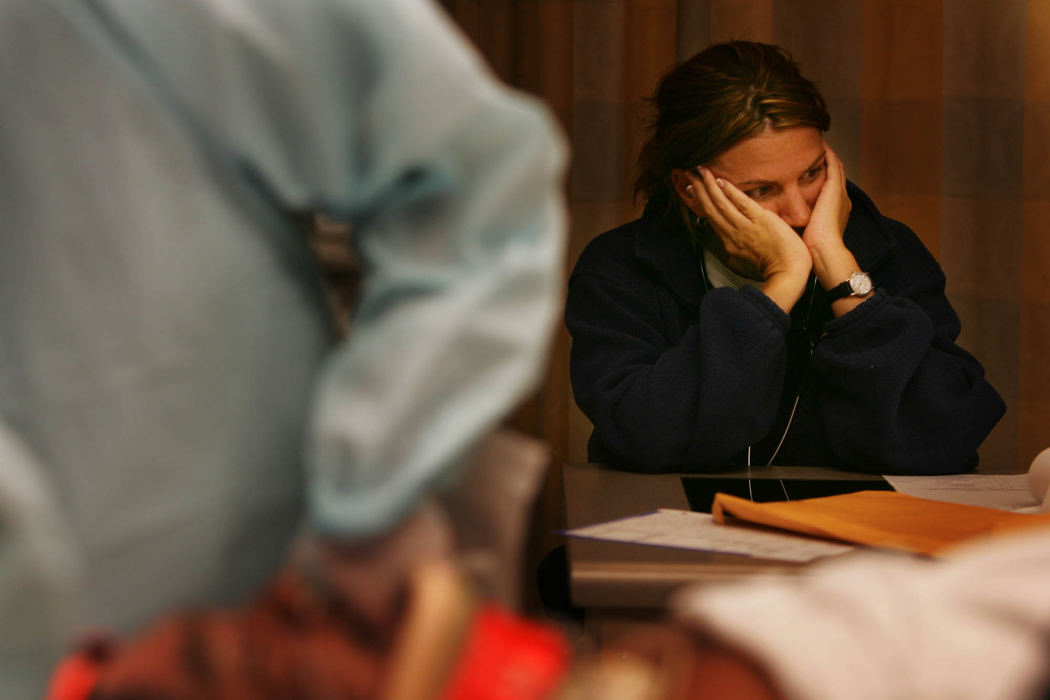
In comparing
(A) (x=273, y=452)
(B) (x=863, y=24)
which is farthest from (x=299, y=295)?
(B) (x=863, y=24)

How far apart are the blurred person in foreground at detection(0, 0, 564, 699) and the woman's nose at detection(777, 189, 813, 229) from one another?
1197mm

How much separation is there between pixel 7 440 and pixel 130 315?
0.29 feet

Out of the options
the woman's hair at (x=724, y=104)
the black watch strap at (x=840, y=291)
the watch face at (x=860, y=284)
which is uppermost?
the woman's hair at (x=724, y=104)

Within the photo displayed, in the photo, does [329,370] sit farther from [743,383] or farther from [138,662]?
[743,383]

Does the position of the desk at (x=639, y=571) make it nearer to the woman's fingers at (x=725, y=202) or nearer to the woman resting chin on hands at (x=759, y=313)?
the woman resting chin on hands at (x=759, y=313)

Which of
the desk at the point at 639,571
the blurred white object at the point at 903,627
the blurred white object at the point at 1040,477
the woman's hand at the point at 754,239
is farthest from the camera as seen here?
the woman's hand at the point at 754,239

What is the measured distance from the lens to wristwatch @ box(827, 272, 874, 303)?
62.1 inches

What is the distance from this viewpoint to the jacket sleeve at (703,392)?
146 cm

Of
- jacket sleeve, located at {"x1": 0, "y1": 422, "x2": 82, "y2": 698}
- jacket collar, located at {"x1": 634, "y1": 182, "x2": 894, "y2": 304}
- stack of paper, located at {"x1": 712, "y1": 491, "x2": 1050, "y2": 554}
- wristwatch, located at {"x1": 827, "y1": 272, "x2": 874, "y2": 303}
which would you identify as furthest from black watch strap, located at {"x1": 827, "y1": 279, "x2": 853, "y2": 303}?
jacket sleeve, located at {"x1": 0, "y1": 422, "x2": 82, "y2": 698}

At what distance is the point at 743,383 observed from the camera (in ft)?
4.78

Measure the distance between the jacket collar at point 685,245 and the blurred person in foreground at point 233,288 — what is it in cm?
113

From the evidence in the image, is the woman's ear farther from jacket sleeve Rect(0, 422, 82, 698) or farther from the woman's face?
jacket sleeve Rect(0, 422, 82, 698)

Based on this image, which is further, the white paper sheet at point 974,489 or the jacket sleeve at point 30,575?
the white paper sheet at point 974,489

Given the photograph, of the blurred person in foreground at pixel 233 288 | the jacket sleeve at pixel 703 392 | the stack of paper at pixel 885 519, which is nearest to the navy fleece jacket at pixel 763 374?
→ the jacket sleeve at pixel 703 392
